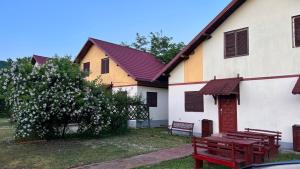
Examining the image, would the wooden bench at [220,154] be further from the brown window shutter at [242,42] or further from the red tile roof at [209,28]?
the red tile roof at [209,28]

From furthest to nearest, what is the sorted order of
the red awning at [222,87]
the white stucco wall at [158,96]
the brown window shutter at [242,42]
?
1. the white stucco wall at [158,96]
2. the brown window shutter at [242,42]
3. the red awning at [222,87]

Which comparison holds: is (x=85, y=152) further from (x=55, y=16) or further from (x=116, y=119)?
(x=55, y=16)

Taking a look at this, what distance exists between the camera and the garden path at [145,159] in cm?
1000

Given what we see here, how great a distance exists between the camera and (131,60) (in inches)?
944

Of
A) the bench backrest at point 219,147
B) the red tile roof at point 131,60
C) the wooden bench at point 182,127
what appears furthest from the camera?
the red tile roof at point 131,60

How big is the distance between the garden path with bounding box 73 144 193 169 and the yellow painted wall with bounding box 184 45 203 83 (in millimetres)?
4789

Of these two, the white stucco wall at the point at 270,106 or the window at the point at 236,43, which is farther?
the window at the point at 236,43

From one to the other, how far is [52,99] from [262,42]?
29.4 feet

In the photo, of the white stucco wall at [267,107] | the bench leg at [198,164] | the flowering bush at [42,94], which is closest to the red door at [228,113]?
the white stucco wall at [267,107]

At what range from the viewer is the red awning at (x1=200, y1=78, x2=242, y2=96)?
1404cm

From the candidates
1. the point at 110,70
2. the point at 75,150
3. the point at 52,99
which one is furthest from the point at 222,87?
the point at 110,70

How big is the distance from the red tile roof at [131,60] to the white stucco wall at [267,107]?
7.13 m

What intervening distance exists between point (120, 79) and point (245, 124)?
10.5 m

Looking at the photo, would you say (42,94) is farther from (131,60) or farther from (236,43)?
(131,60)
